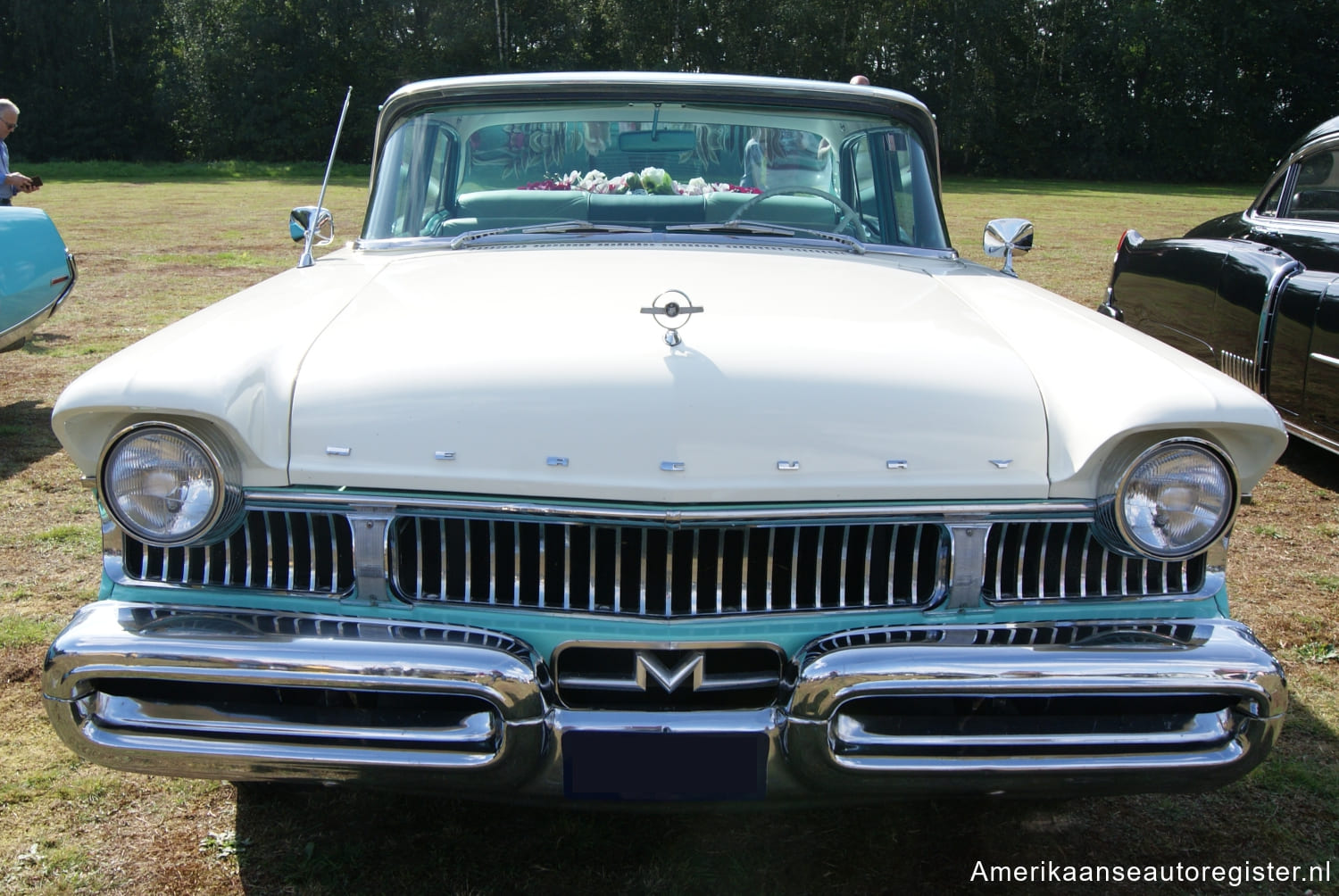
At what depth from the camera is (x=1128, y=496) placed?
1.96m

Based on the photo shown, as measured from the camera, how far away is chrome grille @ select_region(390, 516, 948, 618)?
6.31 feet

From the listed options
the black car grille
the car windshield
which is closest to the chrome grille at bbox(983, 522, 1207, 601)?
the black car grille

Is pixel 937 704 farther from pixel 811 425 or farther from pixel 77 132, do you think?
pixel 77 132

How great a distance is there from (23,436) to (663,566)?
4894mm

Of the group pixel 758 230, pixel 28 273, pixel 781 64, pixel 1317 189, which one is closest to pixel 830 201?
pixel 758 230

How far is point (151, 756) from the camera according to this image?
1.88 metres

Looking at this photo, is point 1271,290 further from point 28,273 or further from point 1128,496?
point 28,273

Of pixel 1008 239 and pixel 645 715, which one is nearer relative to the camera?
pixel 645 715

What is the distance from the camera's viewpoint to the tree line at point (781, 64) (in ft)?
108

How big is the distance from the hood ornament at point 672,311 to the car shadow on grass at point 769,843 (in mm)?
937

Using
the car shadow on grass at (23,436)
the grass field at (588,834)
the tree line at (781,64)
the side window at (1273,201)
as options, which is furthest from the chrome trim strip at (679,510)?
the tree line at (781,64)

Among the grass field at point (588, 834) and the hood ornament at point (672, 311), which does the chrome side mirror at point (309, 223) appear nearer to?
the grass field at point (588, 834)

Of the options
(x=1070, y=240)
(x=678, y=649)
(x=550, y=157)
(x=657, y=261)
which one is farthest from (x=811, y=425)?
(x=1070, y=240)

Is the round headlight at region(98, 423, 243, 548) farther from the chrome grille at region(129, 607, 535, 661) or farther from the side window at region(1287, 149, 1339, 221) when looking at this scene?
the side window at region(1287, 149, 1339, 221)
